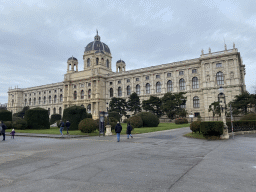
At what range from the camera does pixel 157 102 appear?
48.6 meters

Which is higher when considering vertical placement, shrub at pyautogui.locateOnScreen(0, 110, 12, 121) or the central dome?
the central dome

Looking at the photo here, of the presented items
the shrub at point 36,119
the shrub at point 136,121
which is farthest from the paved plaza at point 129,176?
the shrub at point 36,119

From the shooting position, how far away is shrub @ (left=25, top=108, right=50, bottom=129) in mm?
30734

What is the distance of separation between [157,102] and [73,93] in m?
39.4

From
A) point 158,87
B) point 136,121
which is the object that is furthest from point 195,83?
point 136,121

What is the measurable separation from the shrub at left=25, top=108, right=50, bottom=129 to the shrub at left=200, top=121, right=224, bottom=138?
2552cm

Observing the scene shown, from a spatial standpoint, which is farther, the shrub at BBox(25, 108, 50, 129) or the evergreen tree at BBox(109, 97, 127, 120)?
the evergreen tree at BBox(109, 97, 127, 120)

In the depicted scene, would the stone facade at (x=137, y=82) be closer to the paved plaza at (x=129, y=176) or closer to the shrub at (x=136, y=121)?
the shrub at (x=136, y=121)

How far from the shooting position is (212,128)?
1520 cm

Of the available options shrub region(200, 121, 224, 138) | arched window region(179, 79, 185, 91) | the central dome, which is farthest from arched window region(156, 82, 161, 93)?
shrub region(200, 121, 224, 138)

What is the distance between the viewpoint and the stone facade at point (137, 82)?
159ft

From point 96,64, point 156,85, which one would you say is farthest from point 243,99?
point 96,64

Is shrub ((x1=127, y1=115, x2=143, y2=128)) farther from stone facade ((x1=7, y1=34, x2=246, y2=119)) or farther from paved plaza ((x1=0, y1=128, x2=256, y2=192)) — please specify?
stone facade ((x1=7, y1=34, x2=246, y2=119))

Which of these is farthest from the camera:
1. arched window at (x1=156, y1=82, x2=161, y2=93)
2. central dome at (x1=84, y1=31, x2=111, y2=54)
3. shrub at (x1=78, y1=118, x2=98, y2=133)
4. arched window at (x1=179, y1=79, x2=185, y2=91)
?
central dome at (x1=84, y1=31, x2=111, y2=54)
